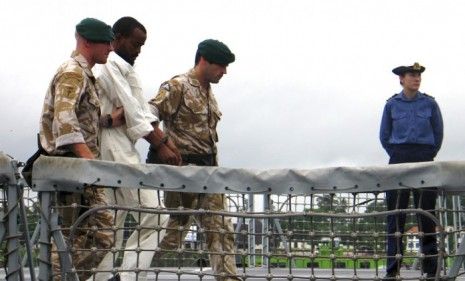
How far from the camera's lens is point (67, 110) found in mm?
6242

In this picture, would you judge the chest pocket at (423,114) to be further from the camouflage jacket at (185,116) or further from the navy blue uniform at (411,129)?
the camouflage jacket at (185,116)

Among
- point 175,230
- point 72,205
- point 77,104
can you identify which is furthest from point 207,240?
point 77,104

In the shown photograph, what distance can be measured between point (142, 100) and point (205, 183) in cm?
202

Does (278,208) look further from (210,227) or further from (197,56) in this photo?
(197,56)

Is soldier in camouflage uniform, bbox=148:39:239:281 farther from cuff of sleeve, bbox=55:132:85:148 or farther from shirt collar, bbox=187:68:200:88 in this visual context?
cuff of sleeve, bbox=55:132:85:148

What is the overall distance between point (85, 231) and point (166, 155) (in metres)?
2.01

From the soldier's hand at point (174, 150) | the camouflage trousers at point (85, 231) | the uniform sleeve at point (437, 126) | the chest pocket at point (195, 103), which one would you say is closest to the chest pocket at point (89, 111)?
the camouflage trousers at point (85, 231)

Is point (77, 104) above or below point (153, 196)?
above

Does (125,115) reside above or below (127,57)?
below

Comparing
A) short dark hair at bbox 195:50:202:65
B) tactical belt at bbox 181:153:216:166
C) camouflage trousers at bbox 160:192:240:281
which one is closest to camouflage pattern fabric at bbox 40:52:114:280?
camouflage trousers at bbox 160:192:240:281

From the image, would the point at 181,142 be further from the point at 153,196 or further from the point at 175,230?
the point at 175,230

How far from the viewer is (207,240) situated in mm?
5797

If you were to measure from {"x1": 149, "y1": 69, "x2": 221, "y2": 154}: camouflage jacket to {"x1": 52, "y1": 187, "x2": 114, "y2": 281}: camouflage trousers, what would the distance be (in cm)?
218

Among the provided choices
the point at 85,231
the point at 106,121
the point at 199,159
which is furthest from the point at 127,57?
the point at 85,231
